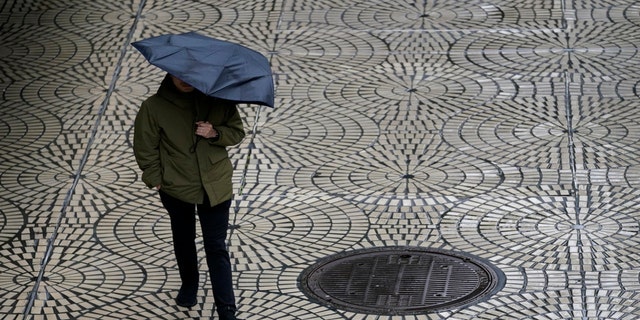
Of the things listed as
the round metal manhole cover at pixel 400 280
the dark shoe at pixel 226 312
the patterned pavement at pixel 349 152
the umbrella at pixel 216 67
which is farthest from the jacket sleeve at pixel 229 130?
the round metal manhole cover at pixel 400 280

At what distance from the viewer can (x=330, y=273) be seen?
802 cm

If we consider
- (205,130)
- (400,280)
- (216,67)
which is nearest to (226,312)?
(205,130)

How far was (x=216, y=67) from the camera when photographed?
6.88m

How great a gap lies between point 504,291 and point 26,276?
9.42 ft

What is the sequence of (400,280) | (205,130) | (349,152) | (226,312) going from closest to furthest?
(205,130), (226,312), (400,280), (349,152)

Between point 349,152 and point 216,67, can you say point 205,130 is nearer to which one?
point 216,67

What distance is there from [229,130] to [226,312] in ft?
3.35

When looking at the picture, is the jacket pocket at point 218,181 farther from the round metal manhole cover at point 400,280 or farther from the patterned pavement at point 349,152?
the round metal manhole cover at point 400,280

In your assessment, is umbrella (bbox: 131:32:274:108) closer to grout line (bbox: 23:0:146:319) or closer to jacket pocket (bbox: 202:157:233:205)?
jacket pocket (bbox: 202:157:233:205)

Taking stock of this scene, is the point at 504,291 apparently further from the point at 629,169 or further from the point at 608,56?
the point at 608,56

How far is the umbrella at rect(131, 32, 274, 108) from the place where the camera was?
679 centimetres

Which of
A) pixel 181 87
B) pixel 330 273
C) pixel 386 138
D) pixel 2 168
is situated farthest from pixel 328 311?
pixel 2 168

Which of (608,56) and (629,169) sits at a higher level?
(608,56)

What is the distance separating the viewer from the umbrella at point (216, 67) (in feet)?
22.3
